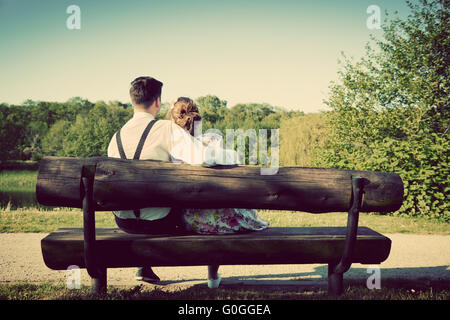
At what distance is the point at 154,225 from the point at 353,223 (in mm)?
1400

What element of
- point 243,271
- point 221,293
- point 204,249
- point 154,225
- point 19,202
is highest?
point 154,225

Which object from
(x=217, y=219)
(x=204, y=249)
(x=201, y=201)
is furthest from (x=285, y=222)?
(x=201, y=201)

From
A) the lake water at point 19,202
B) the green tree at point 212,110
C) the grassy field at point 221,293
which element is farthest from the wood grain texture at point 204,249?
the green tree at point 212,110

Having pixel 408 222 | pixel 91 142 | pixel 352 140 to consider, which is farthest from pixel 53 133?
pixel 408 222

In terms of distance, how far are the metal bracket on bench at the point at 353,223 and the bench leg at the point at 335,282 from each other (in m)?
0.12

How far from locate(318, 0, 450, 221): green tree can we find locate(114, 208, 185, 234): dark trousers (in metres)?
7.21

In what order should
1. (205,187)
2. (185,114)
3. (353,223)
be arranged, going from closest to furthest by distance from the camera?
1. (205,187)
2. (353,223)
3. (185,114)

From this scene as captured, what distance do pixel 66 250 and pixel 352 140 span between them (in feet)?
36.7

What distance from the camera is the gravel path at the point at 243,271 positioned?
3961 mm

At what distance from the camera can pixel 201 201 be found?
241 cm

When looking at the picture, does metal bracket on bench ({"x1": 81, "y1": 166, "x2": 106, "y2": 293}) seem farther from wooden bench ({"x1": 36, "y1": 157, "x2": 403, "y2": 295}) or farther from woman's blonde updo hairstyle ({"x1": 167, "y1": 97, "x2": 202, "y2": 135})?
woman's blonde updo hairstyle ({"x1": 167, "y1": 97, "x2": 202, "y2": 135})

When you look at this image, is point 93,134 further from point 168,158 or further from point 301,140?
point 168,158

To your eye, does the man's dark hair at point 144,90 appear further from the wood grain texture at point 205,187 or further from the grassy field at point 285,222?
the grassy field at point 285,222
